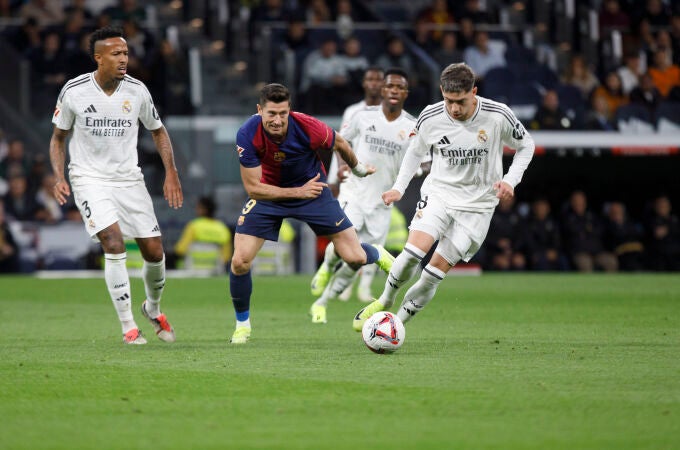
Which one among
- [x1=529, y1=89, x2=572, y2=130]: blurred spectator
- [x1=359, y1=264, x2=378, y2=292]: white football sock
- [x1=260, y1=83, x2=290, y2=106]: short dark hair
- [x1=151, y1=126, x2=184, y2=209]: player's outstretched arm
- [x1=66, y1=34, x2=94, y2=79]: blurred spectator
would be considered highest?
[x1=260, y1=83, x2=290, y2=106]: short dark hair

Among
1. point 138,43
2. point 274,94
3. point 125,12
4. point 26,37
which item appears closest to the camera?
point 274,94

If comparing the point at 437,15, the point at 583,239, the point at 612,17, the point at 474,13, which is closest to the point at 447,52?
the point at 437,15

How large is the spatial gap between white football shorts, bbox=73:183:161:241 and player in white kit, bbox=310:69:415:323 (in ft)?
10.1

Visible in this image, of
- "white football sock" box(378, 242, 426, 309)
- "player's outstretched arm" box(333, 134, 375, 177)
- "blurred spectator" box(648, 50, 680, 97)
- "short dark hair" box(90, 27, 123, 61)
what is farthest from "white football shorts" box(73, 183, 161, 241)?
"blurred spectator" box(648, 50, 680, 97)

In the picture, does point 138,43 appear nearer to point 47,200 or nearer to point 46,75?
point 46,75

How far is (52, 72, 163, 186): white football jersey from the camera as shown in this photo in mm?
9906

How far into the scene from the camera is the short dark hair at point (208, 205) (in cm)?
2189

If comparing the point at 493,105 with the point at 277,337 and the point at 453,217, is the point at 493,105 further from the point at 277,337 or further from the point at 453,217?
the point at 277,337

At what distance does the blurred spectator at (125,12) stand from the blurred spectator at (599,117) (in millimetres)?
8903

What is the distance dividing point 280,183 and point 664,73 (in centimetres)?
1661

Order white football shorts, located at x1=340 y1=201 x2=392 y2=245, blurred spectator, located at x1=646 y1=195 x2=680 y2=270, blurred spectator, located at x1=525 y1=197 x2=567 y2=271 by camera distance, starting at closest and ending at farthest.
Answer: white football shorts, located at x1=340 y1=201 x2=392 y2=245
blurred spectator, located at x1=525 y1=197 x2=567 y2=271
blurred spectator, located at x1=646 y1=195 x2=680 y2=270

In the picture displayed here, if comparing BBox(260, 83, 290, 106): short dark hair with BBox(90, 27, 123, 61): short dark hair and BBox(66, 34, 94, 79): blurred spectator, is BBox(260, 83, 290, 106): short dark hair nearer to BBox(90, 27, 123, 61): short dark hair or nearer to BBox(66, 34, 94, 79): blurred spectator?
BBox(90, 27, 123, 61): short dark hair

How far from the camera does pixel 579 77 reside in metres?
24.4

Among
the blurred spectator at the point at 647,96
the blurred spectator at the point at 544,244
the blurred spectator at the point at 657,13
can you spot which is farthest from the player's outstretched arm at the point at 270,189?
the blurred spectator at the point at 657,13
